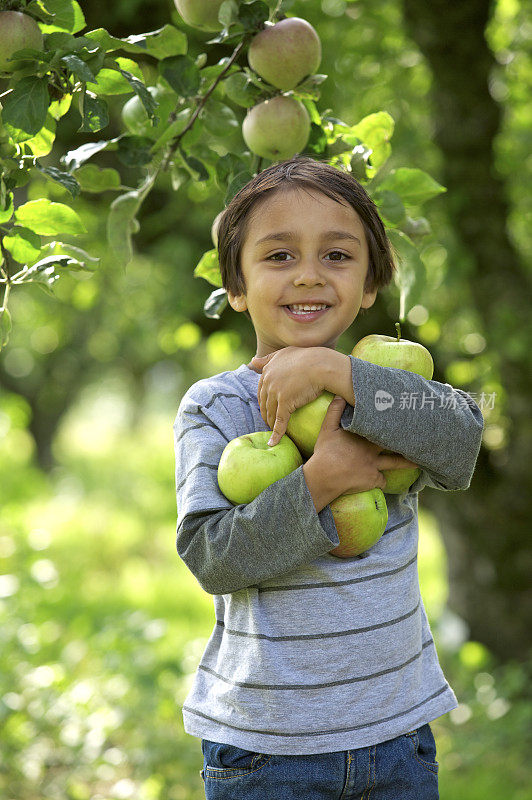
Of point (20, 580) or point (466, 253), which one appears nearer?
point (466, 253)

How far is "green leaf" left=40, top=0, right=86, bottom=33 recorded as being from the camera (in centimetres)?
131

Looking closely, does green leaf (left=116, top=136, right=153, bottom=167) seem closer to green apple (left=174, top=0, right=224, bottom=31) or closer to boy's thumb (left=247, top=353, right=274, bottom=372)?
green apple (left=174, top=0, right=224, bottom=31)

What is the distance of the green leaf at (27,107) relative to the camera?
4.04 ft

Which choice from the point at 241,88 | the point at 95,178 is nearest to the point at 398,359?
the point at 241,88

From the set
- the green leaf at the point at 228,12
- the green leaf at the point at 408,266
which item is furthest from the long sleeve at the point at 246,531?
the green leaf at the point at 228,12

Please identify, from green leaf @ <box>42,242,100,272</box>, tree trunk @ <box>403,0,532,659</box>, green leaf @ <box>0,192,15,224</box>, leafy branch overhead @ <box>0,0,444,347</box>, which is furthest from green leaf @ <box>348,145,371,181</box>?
tree trunk @ <box>403,0,532,659</box>

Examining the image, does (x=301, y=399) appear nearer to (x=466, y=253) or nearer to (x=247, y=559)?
(x=247, y=559)

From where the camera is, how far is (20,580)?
443cm

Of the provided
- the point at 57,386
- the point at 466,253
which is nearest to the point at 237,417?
the point at 466,253

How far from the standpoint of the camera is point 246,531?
1.22 metres

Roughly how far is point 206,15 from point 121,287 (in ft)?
17.5

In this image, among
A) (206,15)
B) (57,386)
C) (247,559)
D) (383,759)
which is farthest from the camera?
(57,386)

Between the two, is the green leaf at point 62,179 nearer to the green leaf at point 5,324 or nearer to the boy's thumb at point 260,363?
the green leaf at point 5,324

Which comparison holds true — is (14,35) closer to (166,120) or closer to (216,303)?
(166,120)
